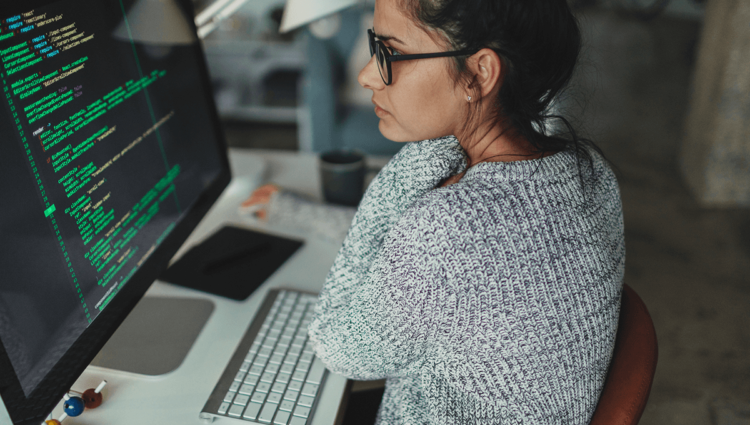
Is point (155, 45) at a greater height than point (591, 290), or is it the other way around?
point (155, 45)

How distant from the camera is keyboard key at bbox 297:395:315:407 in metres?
0.65

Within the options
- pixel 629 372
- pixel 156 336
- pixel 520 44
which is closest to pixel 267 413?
pixel 156 336

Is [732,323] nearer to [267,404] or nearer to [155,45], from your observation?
[267,404]

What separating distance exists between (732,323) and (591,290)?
1839 millimetres

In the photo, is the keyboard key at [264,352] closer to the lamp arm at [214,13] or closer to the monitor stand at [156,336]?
the monitor stand at [156,336]

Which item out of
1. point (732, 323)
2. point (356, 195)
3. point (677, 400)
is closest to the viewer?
point (356, 195)

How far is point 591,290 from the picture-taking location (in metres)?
0.62

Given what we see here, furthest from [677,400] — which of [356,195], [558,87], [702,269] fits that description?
[558,87]

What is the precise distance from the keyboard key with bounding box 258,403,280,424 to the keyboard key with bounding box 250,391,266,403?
1cm

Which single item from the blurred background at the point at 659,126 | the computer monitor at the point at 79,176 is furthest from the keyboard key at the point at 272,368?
the blurred background at the point at 659,126

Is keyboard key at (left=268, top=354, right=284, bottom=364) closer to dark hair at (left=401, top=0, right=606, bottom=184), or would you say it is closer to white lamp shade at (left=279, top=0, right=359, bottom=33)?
dark hair at (left=401, top=0, right=606, bottom=184)

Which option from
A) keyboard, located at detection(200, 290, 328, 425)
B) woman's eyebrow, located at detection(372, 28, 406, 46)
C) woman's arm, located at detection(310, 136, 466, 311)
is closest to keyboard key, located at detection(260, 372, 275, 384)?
keyboard, located at detection(200, 290, 328, 425)

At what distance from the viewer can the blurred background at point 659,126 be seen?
5.81 feet

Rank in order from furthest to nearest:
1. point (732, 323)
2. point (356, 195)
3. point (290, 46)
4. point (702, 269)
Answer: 1. point (290, 46)
2. point (702, 269)
3. point (732, 323)
4. point (356, 195)
